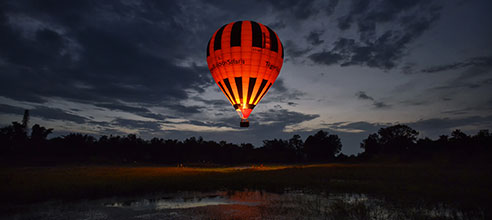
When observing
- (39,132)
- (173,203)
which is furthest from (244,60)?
(39,132)

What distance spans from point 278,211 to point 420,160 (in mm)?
57634

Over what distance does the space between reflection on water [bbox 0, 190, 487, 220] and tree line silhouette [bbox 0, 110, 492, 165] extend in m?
46.8

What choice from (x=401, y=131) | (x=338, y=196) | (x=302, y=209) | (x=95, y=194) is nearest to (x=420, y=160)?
(x=401, y=131)

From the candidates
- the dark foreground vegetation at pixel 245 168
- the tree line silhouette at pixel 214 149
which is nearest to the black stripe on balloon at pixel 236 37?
the dark foreground vegetation at pixel 245 168

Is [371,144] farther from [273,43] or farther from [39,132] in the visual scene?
[39,132]

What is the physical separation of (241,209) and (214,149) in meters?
81.9

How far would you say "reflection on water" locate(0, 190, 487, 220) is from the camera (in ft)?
32.5

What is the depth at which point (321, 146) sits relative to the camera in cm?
10744

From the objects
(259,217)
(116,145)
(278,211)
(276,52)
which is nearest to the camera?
(259,217)

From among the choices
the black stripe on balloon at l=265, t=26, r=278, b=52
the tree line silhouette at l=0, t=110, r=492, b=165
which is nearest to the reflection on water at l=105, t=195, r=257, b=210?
the black stripe on balloon at l=265, t=26, r=278, b=52

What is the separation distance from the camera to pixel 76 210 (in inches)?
431

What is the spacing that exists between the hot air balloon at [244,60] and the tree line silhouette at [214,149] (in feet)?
134

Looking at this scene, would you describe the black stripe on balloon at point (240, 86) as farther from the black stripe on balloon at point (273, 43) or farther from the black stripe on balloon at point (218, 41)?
the black stripe on balloon at point (273, 43)

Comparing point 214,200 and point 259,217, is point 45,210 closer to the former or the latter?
point 214,200
